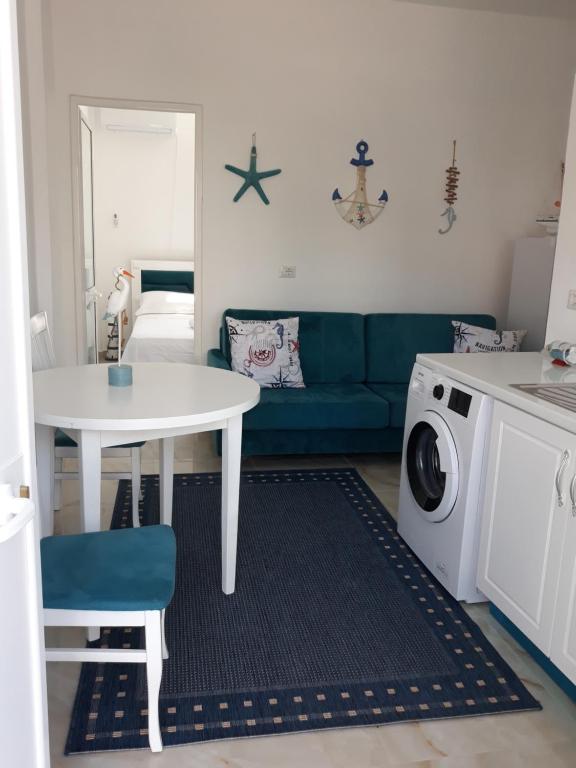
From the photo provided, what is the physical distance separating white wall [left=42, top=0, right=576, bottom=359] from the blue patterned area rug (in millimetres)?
1906

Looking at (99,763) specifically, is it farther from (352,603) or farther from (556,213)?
(556,213)

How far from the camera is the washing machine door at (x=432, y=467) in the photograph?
247 cm

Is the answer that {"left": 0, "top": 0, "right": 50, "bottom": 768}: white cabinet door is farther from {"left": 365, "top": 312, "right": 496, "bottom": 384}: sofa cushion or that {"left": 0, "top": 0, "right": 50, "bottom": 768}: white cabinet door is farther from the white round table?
{"left": 365, "top": 312, "right": 496, "bottom": 384}: sofa cushion

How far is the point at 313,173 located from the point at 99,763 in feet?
11.7

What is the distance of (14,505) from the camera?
103cm

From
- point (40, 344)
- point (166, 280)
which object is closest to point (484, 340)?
point (40, 344)

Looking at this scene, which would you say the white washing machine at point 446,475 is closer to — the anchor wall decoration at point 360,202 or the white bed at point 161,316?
the anchor wall decoration at point 360,202

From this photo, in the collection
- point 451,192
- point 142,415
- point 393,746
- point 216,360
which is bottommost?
point 393,746

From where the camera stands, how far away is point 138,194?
23.1 feet

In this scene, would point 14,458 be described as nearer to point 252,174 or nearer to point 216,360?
point 216,360

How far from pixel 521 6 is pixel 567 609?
382 cm

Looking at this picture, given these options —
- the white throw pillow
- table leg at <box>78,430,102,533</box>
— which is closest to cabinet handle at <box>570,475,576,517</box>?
table leg at <box>78,430,102,533</box>

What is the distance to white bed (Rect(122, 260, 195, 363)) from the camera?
549cm

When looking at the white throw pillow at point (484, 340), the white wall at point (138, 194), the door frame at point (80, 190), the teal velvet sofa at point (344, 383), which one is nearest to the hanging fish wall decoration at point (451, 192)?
the teal velvet sofa at point (344, 383)
